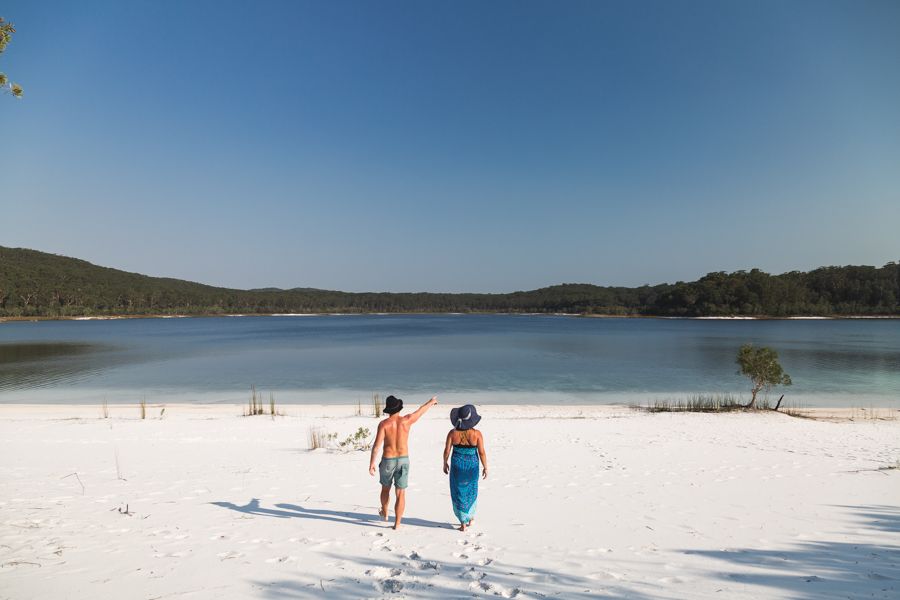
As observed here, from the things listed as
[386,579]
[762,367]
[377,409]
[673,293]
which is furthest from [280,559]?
[673,293]

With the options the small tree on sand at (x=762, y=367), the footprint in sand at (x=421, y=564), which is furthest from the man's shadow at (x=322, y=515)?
the small tree on sand at (x=762, y=367)

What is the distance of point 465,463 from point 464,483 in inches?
9.0

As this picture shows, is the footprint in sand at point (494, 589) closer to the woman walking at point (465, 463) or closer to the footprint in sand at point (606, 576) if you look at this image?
the footprint in sand at point (606, 576)

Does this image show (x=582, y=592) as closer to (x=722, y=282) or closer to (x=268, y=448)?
(x=268, y=448)

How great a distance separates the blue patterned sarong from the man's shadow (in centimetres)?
35

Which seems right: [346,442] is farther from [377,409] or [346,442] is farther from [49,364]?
[49,364]

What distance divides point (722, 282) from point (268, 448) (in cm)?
15450

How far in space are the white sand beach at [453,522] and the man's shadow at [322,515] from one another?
4cm

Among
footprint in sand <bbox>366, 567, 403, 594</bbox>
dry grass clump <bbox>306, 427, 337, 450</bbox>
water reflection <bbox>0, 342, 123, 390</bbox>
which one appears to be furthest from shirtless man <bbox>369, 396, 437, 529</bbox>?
water reflection <bbox>0, 342, 123, 390</bbox>

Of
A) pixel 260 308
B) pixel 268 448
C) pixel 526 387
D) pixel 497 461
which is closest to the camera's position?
pixel 497 461

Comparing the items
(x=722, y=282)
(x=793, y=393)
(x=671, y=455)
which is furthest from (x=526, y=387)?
(x=722, y=282)

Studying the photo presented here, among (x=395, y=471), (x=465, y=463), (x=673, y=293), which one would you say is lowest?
(x=395, y=471)

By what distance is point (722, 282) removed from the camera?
13988 centimetres

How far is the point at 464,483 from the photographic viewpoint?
5.69m
